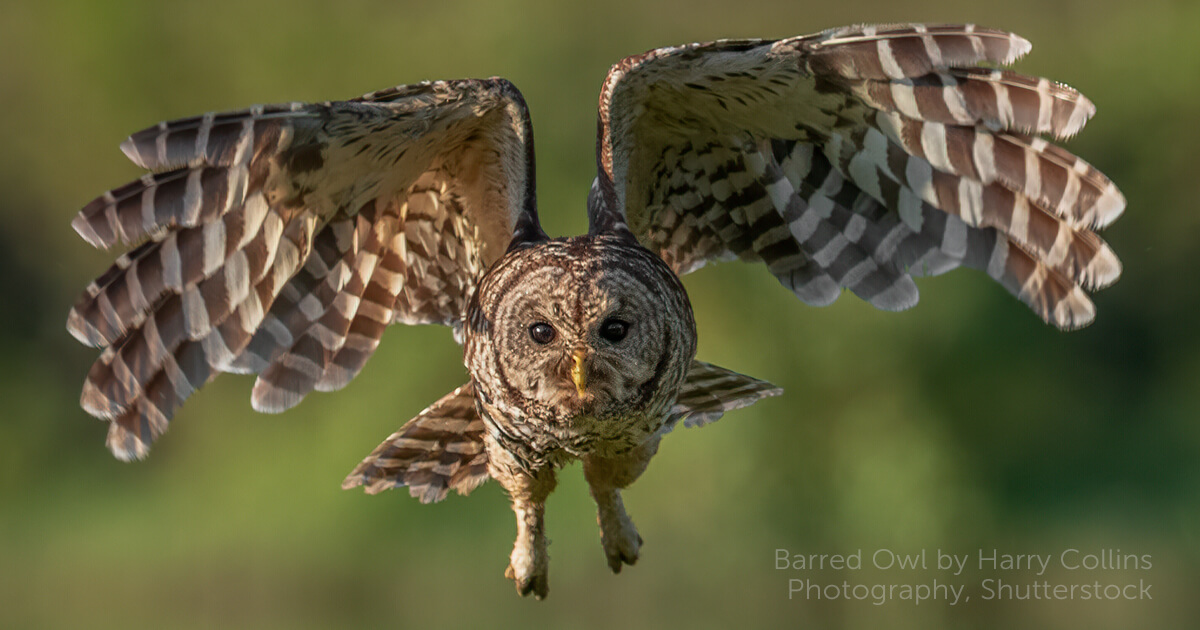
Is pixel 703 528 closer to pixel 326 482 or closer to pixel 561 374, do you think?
pixel 326 482

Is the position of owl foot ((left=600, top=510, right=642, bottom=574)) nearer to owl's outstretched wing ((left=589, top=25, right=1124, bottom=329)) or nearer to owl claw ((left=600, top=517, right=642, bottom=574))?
owl claw ((left=600, top=517, right=642, bottom=574))

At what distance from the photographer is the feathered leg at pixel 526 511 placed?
4703mm

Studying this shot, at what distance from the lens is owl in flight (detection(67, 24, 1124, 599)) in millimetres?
3924

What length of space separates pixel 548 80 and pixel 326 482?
4.13 m

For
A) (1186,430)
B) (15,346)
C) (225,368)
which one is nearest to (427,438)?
(225,368)

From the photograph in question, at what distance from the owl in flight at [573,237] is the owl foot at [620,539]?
0.4 inches

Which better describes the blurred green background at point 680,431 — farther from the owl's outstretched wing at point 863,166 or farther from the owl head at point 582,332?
the owl head at point 582,332

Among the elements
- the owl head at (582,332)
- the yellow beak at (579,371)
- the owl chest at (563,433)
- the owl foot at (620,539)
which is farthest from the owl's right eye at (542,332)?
the owl foot at (620,539)

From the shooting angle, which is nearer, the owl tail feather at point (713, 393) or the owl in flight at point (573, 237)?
the owl in flight at point (573, 237)

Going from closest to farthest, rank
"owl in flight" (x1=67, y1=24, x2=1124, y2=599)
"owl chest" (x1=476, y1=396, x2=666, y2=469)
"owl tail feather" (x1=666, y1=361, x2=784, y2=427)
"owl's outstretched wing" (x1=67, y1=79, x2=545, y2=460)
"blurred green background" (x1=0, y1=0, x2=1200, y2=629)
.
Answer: "owl's outstretched wing" (x1=67, y1=79, x2=545, y2=460) → "owl in flight" (x1=67, y1=24, x2=1124, y2=599) → "owl chest" (x1=476, y1=396, x2=666, y2=469) → "owl tail feather" (x1=666, y1=361, x2=784, y2=427) → "blurred green background" (x1=0, y1=0, x2=1200, y2=629)

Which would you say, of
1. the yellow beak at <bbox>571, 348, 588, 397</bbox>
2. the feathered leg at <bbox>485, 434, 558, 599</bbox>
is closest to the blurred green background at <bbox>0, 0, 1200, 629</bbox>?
the feathered leg at <bbox>485, 434, 558, 599</bbox>

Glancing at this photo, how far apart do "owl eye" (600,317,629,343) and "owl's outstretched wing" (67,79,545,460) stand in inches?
31.1

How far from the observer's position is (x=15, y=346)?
13539mm

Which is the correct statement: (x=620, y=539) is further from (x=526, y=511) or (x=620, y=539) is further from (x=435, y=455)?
(x=435, y=455)
